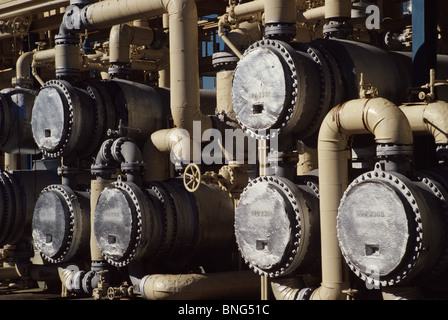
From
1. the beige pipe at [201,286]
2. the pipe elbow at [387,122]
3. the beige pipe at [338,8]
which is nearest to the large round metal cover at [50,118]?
the beige pipe at [201,286]

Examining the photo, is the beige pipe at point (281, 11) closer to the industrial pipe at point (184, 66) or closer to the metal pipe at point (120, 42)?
the industrial pipe at point (184, 66)

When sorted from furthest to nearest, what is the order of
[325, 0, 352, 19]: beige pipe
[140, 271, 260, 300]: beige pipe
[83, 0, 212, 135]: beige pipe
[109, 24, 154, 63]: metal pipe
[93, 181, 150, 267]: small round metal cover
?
[109, 24, 154, 63]: metal pipe, [83, 0, 212, 135]: beige pipe, [93, 181, 150, 267]: small round metal cover, [140, 271, 260, 300]: beige pipe, [325, 0, 352, 19]: beige pipe

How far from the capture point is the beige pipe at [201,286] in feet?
47.3

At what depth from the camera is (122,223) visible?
14.9 metres

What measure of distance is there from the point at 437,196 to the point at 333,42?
3.27 meters

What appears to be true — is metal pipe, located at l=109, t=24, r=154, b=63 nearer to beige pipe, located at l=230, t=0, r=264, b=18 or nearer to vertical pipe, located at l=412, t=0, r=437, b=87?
beige pipe, located at l=230, t=0, r=264, b=18

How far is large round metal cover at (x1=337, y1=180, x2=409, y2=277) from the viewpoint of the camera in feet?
34.3

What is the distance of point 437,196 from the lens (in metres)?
10.7

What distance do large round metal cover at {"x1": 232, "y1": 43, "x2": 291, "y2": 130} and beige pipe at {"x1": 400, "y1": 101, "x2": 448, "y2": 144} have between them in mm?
1770

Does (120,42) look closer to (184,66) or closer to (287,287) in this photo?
(184,66)

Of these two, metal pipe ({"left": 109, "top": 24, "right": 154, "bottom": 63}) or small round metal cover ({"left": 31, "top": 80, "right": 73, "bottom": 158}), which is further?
metal pipe ({"left": 109, "top": 24, "right": 154, "bottom": 63})

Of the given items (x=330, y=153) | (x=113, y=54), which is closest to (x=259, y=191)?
(x=330, y=153)

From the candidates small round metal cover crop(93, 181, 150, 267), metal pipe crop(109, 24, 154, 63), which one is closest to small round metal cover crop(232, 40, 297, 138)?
small round metal cover crop(93, 181, 150, 267)
